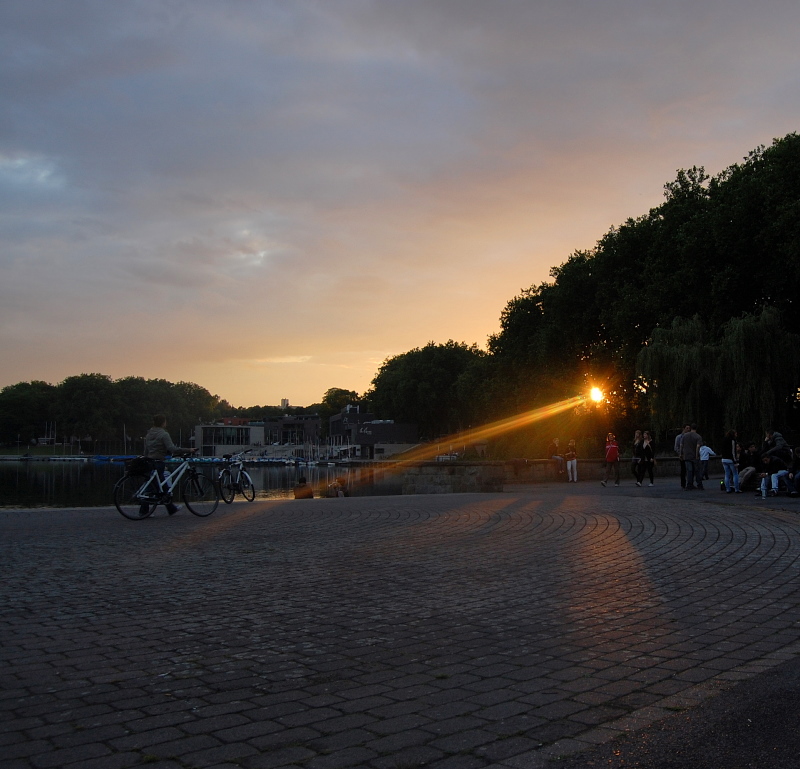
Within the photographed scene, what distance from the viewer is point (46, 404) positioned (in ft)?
541

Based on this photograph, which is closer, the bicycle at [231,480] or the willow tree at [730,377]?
the bicycle at [231,480]

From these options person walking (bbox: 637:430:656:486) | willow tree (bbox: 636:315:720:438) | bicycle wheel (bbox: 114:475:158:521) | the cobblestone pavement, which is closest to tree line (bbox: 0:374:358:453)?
willow tree (bbox: 636:315:720:438)

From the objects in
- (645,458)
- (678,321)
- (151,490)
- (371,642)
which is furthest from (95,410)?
(371,642)

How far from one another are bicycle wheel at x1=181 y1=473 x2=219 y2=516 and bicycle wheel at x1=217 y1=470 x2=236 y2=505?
2.21 meters

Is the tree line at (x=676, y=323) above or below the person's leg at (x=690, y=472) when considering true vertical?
above

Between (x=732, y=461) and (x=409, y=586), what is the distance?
48.3ft

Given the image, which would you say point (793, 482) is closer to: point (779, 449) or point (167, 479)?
point (779, 449)

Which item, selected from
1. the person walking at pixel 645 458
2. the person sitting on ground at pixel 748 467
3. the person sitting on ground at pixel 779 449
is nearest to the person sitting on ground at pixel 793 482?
the person sitting on ground at pixel 779 449

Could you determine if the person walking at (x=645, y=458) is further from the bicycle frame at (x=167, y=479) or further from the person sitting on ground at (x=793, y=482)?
the bicycle frame at (x=167, y=479)

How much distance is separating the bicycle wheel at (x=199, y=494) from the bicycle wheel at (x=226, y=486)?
221 centimetres

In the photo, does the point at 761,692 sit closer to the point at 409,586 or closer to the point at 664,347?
the point at 409,586

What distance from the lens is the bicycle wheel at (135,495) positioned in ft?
42.6

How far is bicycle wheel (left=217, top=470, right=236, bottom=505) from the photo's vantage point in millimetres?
17264

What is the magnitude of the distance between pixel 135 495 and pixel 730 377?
22446mm
